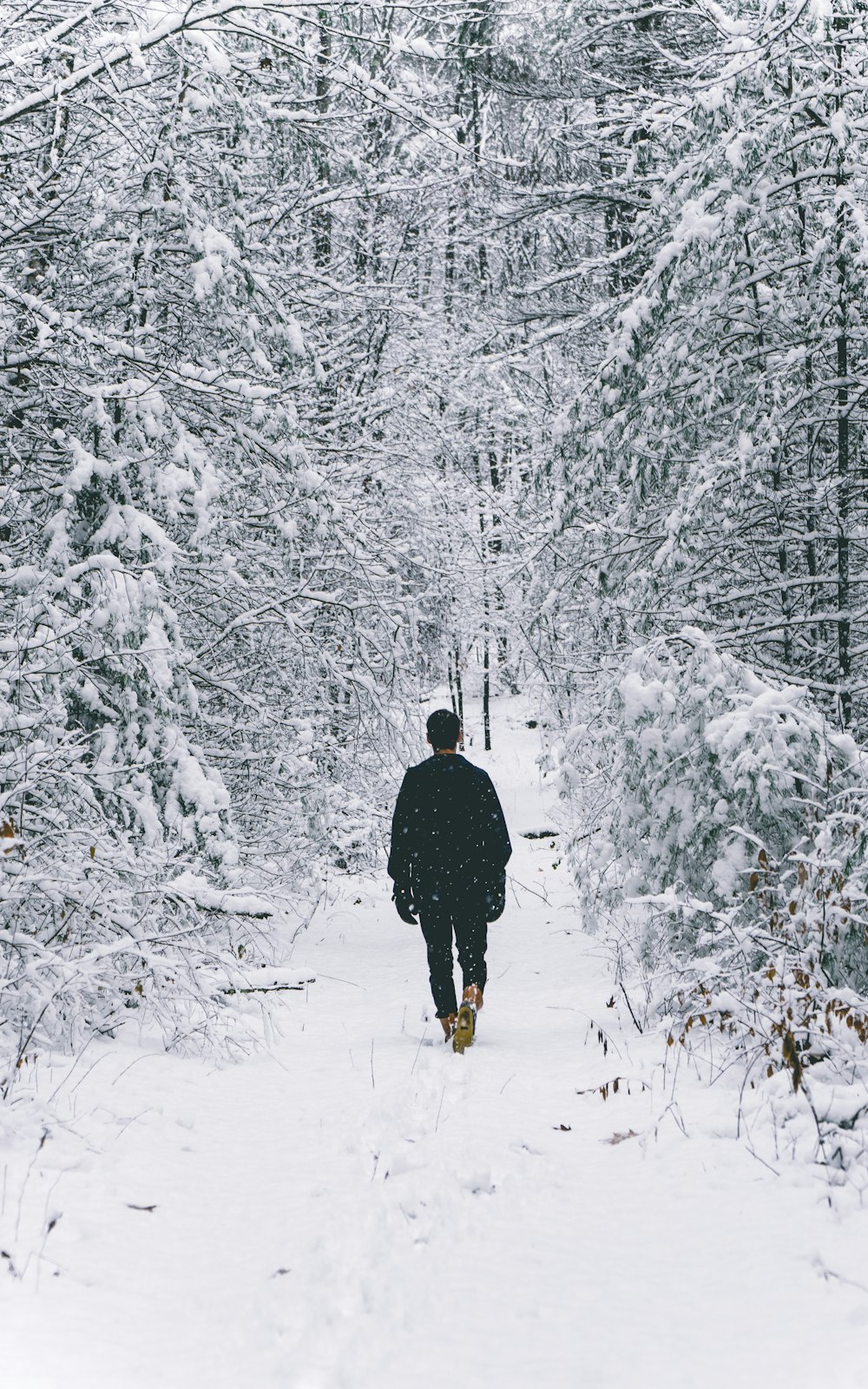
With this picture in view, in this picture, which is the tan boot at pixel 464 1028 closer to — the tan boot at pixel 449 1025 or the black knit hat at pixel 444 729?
the tan boot at pixel 449 1025

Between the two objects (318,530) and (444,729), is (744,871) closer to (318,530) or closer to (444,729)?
(444,729)

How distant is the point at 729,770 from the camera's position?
5.78 m

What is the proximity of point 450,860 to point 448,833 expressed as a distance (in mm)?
162

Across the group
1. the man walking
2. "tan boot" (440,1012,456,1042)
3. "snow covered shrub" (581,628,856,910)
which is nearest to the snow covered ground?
"tan boot" (440,1012,456,1042)

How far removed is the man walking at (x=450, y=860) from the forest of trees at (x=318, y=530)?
0.94m

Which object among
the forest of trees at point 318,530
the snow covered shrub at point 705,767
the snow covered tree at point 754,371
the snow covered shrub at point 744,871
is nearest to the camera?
the snow covered shrub at point 744,871

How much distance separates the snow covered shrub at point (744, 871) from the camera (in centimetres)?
438

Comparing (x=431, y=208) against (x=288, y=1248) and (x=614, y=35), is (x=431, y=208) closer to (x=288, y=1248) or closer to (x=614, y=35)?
(x=614, y=35)

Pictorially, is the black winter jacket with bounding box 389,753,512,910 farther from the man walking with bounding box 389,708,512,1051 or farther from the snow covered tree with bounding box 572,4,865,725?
the snow covered tree with bounding box 572,4,865,725

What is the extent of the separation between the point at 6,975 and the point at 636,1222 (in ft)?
9.64

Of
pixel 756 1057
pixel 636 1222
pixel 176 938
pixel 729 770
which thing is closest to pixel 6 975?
pixel 176 938

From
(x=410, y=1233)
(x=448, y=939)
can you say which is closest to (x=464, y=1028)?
(x=448, y=939)

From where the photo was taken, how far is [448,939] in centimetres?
625

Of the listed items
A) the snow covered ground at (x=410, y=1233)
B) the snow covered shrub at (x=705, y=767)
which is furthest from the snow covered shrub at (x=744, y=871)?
the snow covered ground at (x=410, y=1233)
